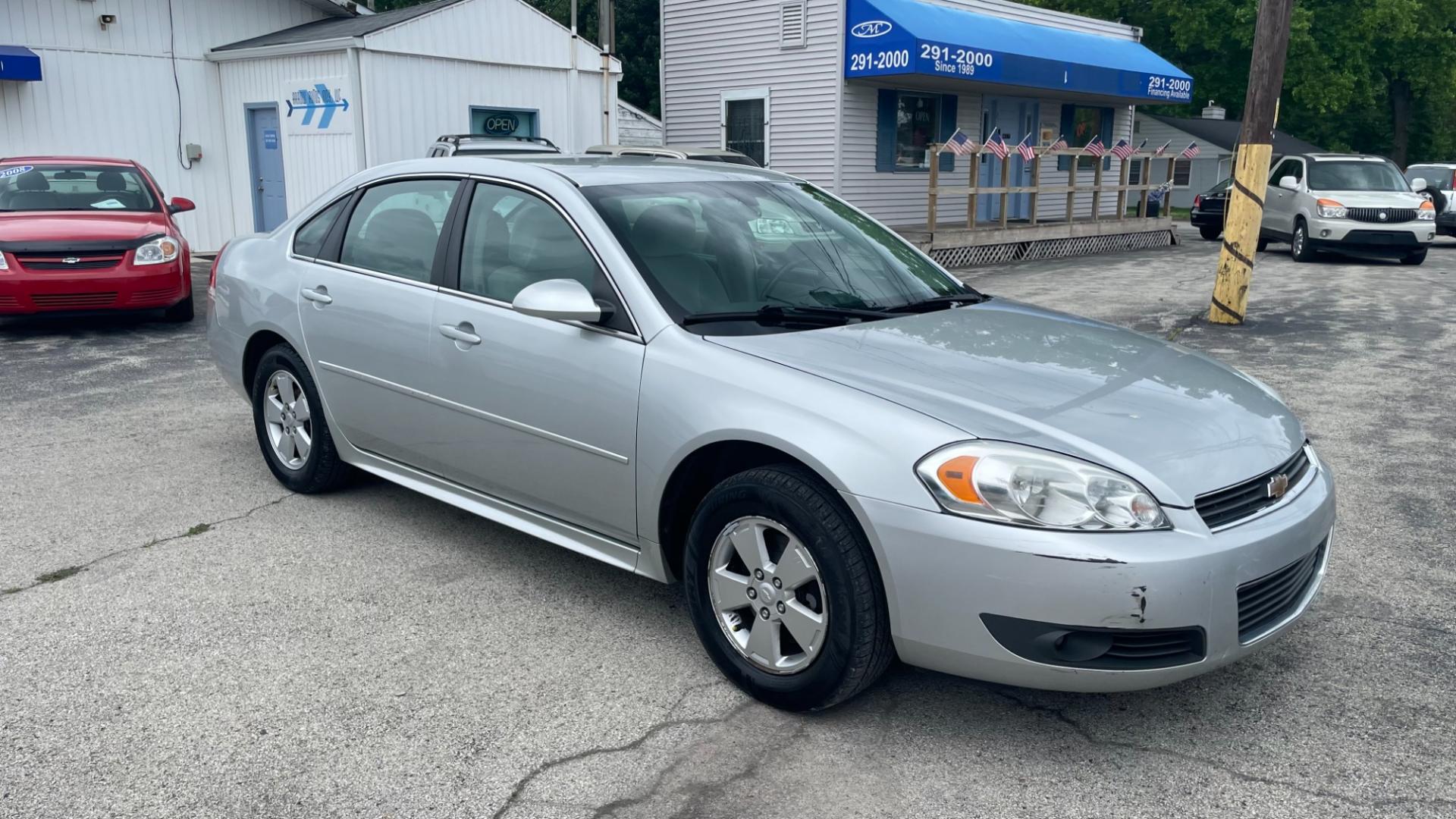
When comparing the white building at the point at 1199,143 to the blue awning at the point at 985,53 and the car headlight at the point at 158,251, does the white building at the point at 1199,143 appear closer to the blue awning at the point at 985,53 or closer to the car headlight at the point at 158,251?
the blue awning at the point at 985,53

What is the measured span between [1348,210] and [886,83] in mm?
7576

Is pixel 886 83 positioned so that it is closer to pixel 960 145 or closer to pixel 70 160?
pixel 960 145

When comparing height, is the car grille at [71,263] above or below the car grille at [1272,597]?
above

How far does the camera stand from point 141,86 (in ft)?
54.9

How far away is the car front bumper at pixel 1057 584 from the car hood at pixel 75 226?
30.2ft

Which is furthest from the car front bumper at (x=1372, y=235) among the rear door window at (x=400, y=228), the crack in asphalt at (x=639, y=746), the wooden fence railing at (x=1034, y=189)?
the crack in asphalt at (x=639, y=746)

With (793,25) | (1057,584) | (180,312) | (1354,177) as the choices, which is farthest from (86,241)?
(1354,177)

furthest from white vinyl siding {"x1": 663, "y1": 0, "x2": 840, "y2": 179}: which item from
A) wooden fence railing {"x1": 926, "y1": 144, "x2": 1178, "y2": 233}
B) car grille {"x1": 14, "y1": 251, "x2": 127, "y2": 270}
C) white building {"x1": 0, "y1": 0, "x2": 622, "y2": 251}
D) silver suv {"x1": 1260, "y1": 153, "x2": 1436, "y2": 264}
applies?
car grille {"x1": 14, "y1": 251, "x2": 127, "y2": 270}

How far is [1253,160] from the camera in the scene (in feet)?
34.8

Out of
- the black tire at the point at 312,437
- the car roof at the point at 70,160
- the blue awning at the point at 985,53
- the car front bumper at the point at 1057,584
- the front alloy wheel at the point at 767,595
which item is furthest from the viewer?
the blue awning at the point at 985,53

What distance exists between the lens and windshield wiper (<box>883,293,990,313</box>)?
4125mm

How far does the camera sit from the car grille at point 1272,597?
3.05 meters

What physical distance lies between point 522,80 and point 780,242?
14.4m

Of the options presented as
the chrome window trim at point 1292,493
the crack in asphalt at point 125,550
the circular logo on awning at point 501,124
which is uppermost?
the circular logo on awning at point 501,124
